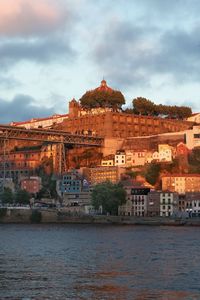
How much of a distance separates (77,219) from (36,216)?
520 cm

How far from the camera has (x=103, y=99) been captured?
110125mm

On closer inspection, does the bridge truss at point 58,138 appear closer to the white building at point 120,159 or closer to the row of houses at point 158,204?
the white building at point 120,159

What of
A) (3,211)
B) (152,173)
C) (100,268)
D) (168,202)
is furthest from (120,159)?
(100,268)

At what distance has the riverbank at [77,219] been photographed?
74.5 meters

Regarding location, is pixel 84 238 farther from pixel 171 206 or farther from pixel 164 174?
pixel 164 174

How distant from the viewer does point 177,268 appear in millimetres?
31703

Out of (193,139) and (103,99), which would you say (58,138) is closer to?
(103,99)

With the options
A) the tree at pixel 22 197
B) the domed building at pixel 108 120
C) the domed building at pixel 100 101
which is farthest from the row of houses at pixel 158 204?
the domed building at pixel 100 101

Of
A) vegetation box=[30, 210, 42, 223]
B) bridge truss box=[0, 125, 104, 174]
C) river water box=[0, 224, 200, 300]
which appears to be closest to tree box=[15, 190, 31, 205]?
vegetation box=[30, 210, 42, 223]

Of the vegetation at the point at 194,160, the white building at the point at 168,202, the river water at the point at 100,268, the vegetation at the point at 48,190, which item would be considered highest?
the vegetation at the point at 194,160

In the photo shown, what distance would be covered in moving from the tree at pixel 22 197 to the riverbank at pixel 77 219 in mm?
4747

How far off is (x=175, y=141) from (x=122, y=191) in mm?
20342

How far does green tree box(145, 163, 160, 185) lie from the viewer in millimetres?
88287

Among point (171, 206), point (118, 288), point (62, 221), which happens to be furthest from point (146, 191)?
point (118, 288)
